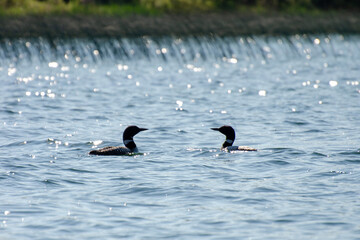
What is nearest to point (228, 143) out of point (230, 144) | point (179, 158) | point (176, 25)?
point (230, 144)

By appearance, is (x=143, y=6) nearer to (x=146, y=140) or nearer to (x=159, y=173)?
(x=146, y=140)

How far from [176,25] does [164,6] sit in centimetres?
1569

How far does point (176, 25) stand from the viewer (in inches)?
1380

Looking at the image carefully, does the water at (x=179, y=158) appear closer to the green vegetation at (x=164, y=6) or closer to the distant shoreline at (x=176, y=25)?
the distant shoreline at (x=176, y=25)

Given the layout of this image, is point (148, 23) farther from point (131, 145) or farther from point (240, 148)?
point (240, 148)

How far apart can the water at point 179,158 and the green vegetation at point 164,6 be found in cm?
1550

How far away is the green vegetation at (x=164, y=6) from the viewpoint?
45.2 meters

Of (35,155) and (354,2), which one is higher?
(354,2)

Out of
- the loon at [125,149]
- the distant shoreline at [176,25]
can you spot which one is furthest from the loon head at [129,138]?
the distant shoreline at [176,25]

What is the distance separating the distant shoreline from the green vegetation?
6.46 m

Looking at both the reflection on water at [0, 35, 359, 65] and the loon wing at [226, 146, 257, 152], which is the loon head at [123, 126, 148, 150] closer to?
the loon wing at [226, 146, 257, 152]

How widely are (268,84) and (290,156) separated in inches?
551

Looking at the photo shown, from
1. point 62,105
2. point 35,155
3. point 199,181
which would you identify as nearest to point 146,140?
point 35,155

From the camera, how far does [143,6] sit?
50.8m
